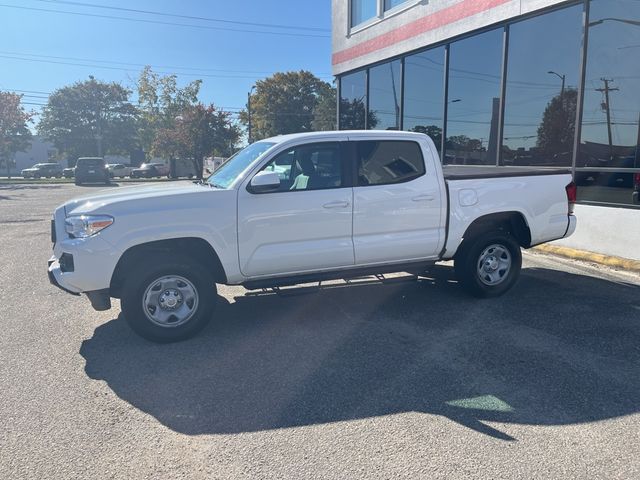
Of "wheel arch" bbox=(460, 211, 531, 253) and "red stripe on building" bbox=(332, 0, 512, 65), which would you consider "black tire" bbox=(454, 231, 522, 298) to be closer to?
"wheel arch" bbox=(460, 211, 531, 253)

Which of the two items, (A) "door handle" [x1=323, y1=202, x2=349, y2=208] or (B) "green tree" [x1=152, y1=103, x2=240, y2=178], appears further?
(B) "green tree" [x1=152, y1=103, x2=240, y2=178]

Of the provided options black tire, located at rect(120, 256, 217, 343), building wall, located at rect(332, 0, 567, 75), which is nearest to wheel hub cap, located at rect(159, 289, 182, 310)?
black tire, located at rect(120, 256, 217, 343)

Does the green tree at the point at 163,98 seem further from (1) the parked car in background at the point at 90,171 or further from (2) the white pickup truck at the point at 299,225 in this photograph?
(2) the white pickup truck at the point at 299,225

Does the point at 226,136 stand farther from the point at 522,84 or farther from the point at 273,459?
the point at 273,459

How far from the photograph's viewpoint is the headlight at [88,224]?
438 centimetres

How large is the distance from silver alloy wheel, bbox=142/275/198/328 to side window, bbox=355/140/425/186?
6.78 feet

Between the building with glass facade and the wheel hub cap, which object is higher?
the building with glass facade

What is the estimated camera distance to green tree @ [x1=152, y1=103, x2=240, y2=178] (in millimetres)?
41656

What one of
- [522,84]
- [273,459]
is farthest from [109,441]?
[522,84]

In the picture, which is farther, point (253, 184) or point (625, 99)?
point (625, 99)

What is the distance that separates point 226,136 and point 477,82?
34.0m

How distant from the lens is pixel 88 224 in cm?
439

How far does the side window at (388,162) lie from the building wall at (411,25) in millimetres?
5353

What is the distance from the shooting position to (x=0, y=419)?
3.35m
